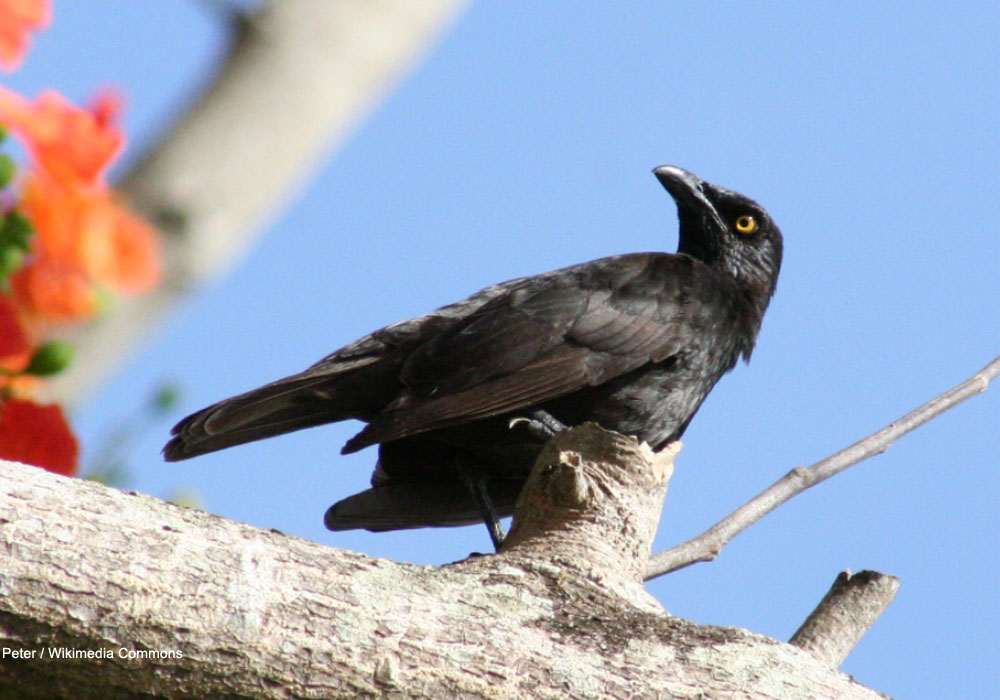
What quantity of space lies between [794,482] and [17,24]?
8.35 feet

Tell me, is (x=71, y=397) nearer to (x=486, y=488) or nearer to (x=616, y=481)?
(x=616, y=481)

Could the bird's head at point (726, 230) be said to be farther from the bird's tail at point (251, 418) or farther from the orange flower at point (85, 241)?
the orange flower at point (85, 241)

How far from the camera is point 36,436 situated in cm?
219

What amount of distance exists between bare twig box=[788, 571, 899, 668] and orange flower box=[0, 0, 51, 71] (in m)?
2.56

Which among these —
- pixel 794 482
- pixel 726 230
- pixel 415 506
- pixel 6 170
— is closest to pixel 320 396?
pixel 415 506

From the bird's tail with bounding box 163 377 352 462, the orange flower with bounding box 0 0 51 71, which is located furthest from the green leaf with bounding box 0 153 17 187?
the bird's tail with bounding box 163 377 352 462

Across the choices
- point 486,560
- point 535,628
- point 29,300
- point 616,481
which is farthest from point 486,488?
point 29,300

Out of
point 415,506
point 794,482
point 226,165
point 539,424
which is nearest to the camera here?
point 226,165

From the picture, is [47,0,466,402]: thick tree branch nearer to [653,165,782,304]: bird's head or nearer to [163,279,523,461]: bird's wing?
[163,279,523,461]: bird's wing

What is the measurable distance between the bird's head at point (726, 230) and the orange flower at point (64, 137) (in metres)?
3.71

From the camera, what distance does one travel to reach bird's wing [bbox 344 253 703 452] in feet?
13.7

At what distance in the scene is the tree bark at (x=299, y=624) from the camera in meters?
2.29

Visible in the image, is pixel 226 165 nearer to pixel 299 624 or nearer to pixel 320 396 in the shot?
pixel 299 624

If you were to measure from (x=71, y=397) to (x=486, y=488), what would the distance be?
115 inches
